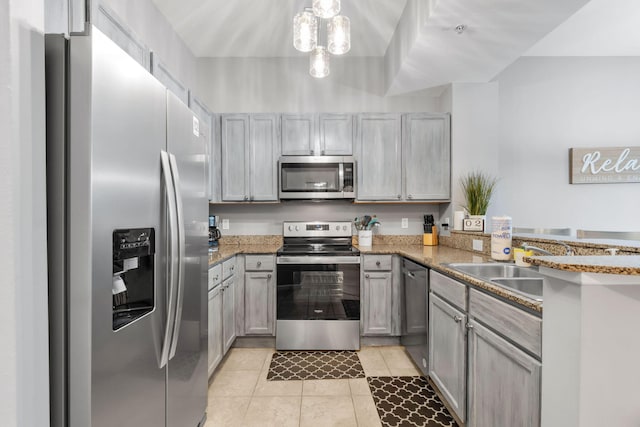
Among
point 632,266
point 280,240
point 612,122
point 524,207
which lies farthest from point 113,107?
point 612,122

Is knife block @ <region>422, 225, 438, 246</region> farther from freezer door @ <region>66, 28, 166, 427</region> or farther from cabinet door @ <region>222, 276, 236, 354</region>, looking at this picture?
freezer door @ <region>66, 28, 166, 427</region>

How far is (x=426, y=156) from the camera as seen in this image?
323 centimetres

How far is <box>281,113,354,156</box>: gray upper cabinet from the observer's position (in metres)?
3.22

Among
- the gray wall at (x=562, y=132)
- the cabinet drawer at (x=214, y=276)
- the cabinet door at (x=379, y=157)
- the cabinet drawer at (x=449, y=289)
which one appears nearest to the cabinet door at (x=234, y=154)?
the cabinet drawer at (x=214, y=276)

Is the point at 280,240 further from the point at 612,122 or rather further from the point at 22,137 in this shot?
the point at 612,122

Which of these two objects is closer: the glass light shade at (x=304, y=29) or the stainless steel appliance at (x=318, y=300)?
the glass light shade at (x=304, y=29)

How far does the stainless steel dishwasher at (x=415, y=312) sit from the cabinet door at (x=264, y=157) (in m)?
1.48

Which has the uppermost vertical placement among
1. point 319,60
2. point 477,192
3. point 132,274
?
point 319,60

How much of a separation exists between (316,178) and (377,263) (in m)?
1.00

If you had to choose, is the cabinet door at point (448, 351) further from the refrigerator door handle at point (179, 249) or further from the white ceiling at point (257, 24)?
the white ceiling at point (257, 24)

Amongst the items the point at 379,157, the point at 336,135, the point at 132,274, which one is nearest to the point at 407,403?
the point at 132,274

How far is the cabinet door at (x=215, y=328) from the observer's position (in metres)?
2.25

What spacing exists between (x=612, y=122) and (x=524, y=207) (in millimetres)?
1290

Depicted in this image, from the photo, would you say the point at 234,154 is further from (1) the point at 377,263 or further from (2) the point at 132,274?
(2) the point at 132,274
